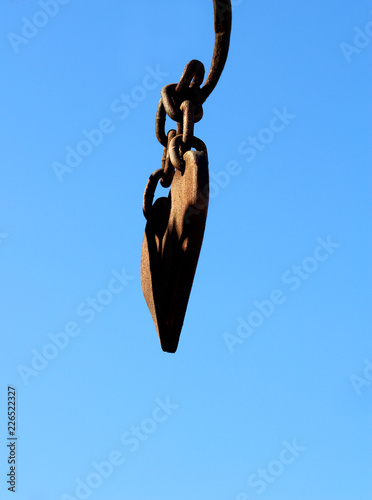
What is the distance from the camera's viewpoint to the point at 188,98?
9.37 ft

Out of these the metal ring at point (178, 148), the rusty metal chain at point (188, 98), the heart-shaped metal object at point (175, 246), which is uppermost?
the rusty metal chain at point (188, 98)

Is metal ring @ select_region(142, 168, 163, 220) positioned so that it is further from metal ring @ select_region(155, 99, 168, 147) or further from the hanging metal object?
metal ring @ select_region(155, 99, 168, 147)

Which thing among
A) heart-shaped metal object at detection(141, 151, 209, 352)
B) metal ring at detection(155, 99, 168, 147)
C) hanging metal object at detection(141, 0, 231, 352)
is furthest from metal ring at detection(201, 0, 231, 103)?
heart-shaped metal object at detection(141, 151, 209, 352)

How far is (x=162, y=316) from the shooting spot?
2.71m

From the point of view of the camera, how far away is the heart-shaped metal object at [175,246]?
2.41 metres

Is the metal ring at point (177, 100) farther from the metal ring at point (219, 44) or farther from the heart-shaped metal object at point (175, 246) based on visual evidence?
the heart-shaped metal object at point (175, 246)

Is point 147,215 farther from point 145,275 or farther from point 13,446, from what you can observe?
point 13,446

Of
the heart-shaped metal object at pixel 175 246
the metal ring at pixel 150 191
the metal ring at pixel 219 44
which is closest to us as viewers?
the heart-shaped metal object at pixel 175 246

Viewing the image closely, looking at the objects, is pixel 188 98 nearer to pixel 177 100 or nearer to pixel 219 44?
pixel 177 100

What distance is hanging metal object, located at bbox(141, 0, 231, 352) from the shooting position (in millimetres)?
2445

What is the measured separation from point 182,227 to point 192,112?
1.57 ft

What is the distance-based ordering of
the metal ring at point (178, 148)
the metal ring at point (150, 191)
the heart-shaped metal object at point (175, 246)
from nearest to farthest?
1. the heart-shaped metal object at point (175, 246)
2. the metal ring at point (178, 148)
3. the metal ring at point (150, 191)

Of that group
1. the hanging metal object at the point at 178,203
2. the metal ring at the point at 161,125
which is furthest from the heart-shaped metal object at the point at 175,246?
the metal ring at the point at 161,125

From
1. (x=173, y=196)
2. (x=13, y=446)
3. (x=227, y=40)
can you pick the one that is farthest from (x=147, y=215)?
(x=13, y=446)
